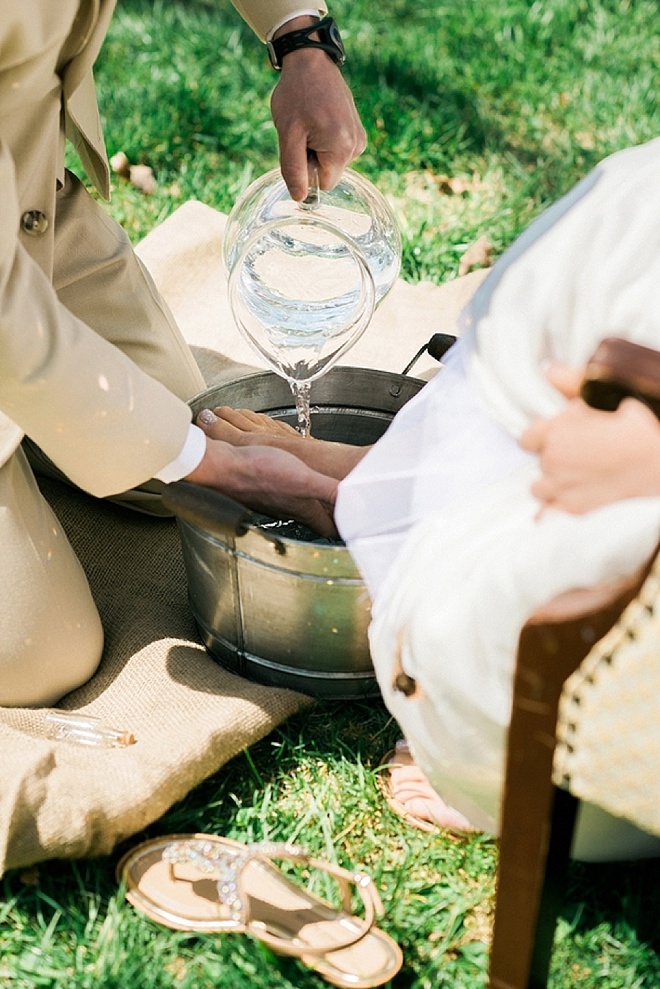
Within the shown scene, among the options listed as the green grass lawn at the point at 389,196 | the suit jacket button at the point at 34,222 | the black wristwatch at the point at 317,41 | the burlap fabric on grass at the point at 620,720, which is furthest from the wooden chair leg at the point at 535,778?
the black wristwatch at the point at 317,41

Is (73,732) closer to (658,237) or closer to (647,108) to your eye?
(658,237)

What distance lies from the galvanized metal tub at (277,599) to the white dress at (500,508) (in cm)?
16

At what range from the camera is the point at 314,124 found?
1502 mm

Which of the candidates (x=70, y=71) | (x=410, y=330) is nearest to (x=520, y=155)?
(x=410, y=330)

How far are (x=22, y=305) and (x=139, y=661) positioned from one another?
52 cm

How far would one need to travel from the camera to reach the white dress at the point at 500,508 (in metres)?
0.87

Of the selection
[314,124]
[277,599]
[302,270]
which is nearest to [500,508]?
[277,599]

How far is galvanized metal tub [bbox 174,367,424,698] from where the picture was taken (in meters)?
1.24

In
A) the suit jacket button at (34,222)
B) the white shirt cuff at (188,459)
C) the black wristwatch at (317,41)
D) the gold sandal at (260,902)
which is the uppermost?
the black wristwatch at (317,41)

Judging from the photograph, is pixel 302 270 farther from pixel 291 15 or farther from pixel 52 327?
pixel 52 327

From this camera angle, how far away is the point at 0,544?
1357 mm

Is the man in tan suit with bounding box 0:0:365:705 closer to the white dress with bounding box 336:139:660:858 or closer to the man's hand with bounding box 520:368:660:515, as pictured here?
the white dress with bounding box 336:139:660:858

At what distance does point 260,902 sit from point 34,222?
828mm

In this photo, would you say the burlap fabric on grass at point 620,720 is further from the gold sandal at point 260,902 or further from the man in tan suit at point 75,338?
the man in tan suit at point 75,338
